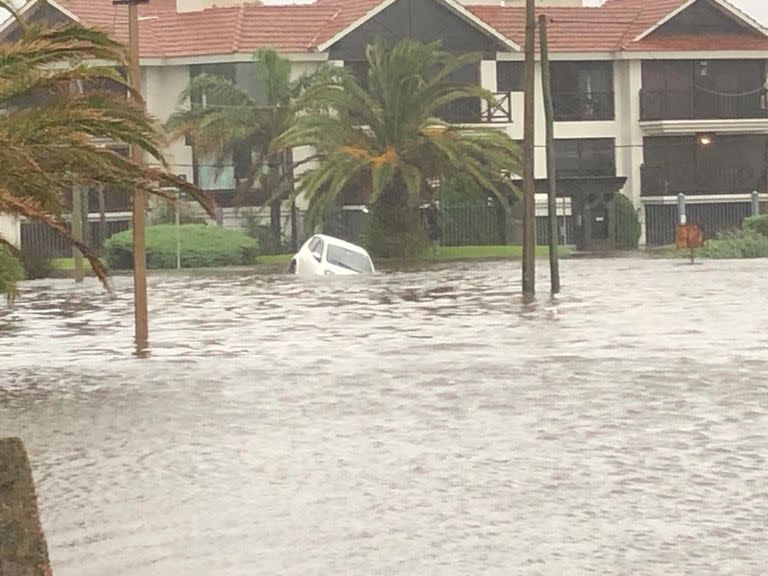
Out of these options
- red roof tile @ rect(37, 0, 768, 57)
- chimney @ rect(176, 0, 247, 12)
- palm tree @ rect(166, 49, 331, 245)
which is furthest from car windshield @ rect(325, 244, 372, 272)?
chimney @ rect(176, 0, 247, 12)

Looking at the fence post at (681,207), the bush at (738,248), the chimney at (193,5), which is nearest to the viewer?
the bush at (738,248)

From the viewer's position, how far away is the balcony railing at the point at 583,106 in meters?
75.2

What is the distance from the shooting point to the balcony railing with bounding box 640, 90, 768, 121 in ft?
247

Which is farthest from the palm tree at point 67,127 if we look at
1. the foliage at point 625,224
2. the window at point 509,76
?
the window at point 509,76

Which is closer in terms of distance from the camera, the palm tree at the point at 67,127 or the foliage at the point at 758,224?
the palm tree at the point at 67,127

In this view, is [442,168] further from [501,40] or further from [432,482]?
[432,482]

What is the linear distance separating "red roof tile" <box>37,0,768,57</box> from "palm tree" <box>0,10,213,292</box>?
49.3 metres

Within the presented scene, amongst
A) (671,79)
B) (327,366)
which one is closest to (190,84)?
(671,79)

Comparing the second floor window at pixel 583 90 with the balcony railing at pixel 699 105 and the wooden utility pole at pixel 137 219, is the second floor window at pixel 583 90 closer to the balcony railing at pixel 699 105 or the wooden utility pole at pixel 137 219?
the balcony railing at pixel 699 105

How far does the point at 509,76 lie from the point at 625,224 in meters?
6.88

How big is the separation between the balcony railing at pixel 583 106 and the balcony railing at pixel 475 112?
118 inches

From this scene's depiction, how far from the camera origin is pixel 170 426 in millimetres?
17484

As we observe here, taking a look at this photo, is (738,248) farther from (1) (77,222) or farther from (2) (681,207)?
(1) (77,222)

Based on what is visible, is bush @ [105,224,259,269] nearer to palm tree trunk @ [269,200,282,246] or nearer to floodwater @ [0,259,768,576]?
palm tree trunk @ [269,200,282,246]
